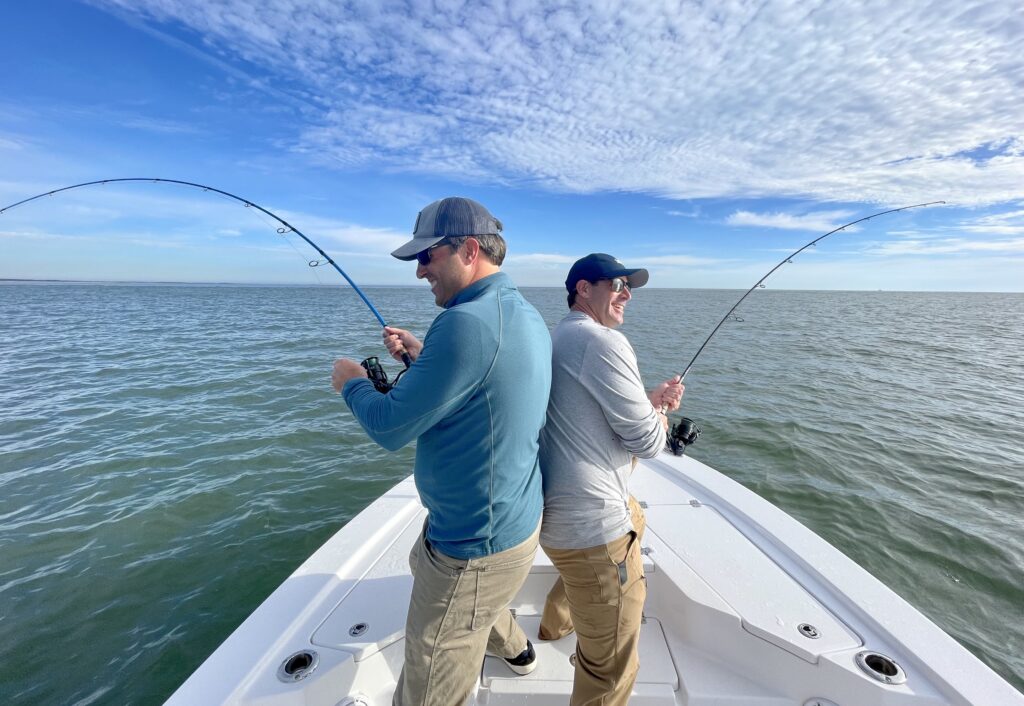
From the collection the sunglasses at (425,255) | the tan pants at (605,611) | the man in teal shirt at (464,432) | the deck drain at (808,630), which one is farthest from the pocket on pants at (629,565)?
the sunglasses at (425,255)

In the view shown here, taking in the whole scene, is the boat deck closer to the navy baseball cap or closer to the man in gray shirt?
the man in gray shirt

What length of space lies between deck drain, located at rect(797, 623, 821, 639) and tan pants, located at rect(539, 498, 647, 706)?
1.03m

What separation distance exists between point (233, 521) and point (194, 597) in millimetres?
1211

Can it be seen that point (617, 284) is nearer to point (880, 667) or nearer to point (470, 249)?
point (470, 249)

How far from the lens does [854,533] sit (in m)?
5.22

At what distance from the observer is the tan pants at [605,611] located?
5.48 feet

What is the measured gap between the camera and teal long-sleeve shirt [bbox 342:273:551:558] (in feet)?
4.17

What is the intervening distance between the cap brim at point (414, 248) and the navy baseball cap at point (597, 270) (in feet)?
1.98

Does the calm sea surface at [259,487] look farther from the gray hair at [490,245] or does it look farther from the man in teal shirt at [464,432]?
the gray hair at [490,245]

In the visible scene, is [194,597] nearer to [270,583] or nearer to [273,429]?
[270,583]

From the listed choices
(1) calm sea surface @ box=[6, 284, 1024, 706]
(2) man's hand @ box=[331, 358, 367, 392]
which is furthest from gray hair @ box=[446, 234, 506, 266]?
(1) calm sea surface @ box=[6, 284, 1024, 706]

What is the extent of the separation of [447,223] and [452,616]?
1.33 meters

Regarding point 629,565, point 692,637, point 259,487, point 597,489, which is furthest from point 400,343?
point 259,487

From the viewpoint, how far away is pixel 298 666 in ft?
6.64
